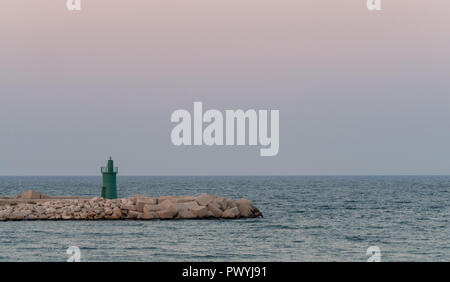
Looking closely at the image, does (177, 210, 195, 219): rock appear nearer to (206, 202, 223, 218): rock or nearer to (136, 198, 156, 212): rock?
(206, 202, 223, 218): rock

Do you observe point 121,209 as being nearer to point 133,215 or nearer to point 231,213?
point 133,215

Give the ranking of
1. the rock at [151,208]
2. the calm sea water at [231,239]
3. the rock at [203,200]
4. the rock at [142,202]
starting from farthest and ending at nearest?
the rock at [203,200] → the rock at [142,202] → the rock at [151,208] → the calm sea water at [231,239]

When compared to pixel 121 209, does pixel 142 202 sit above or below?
above

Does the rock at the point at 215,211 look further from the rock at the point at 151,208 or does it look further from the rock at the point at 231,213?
the rock at the point at 151,208

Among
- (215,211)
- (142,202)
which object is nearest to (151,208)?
(142,202)

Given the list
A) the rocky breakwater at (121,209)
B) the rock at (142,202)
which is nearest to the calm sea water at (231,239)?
the rocky breakwater at (121,209)

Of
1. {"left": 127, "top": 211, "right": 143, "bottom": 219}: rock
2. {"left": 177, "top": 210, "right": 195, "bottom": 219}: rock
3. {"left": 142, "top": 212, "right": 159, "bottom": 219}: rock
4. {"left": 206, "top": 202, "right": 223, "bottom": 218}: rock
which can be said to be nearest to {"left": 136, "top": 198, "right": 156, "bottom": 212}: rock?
{"left": 127, "top": 211, "right": 143, "bottom": 219}: rock

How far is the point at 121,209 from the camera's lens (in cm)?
4528

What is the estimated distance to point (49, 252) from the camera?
105 ft

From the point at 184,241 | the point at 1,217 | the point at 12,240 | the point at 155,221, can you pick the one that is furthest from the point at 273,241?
the point at 1,217

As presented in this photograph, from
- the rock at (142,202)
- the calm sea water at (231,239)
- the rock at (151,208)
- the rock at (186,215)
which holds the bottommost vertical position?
the calm sea water at (231,239)

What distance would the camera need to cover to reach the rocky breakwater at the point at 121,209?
147ft

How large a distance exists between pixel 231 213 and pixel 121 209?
737 cm

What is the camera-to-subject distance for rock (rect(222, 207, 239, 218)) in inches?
1826
